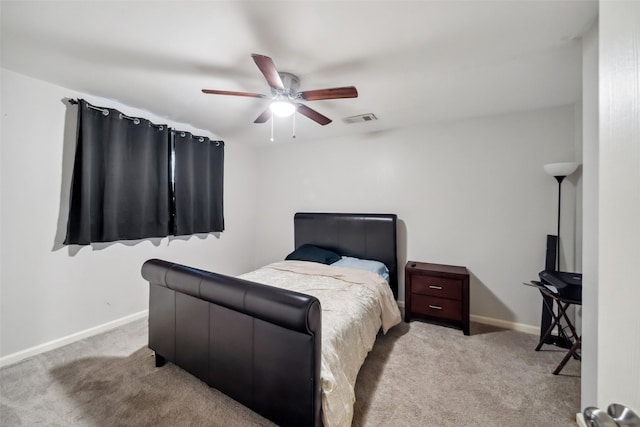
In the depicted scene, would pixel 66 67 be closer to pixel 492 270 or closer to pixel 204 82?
pixel 204 82

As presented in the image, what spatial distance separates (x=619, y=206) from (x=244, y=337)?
5.34 ft

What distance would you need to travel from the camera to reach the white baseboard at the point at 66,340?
6.66ft

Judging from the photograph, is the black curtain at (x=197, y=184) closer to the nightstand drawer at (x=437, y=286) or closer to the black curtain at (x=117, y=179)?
the black curtain at (x=117, y=179)

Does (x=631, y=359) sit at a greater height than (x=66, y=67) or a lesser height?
lesser

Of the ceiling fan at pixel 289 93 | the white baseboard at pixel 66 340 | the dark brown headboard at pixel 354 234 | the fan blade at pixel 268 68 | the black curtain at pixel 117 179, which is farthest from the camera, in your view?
the dark brown headboard at pixel 354 234

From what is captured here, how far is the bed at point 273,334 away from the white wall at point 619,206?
0.99 meters

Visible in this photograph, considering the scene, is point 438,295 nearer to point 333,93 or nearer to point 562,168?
point 562,168

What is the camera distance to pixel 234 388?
1.53 metres

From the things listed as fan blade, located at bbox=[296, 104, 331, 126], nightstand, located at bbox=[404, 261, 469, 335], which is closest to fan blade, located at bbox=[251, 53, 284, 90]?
fan blade, located at bbox=[296, 104, 331, 126]

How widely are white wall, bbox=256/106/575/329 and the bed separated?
44.8 inches

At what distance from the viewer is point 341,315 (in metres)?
1.82

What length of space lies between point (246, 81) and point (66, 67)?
137cm

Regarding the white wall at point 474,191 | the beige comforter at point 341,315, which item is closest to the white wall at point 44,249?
the beige comforter at point 341,315

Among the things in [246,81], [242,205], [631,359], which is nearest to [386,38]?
[246,81]
